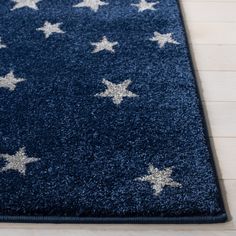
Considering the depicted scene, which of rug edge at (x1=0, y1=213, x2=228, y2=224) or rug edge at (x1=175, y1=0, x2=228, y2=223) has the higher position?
rug edge at (x1=175, y1=0, x2=228, y2=223)

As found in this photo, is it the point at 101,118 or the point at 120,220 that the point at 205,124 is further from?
the point at 120,220

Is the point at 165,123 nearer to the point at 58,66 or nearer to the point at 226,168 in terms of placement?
the point at 226,168

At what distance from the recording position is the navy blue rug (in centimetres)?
103

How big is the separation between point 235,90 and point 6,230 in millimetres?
852

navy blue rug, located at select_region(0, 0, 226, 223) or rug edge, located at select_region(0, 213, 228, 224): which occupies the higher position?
navy blue rug, located at select_region(0, 0, 226, 223)

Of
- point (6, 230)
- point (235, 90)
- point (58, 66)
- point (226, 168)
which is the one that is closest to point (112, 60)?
point (58, 66)

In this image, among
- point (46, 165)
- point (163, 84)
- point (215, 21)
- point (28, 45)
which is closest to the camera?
point (46, 165)

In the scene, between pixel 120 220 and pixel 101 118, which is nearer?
pixel 120 220

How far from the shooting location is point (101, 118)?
1.23 m

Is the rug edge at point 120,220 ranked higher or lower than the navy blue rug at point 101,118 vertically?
lower

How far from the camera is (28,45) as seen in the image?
1.48 meters

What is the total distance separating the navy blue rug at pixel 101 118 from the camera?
103 cm

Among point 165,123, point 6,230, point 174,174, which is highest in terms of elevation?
point 165,123

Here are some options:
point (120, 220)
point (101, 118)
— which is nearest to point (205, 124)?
point (101, 118)
